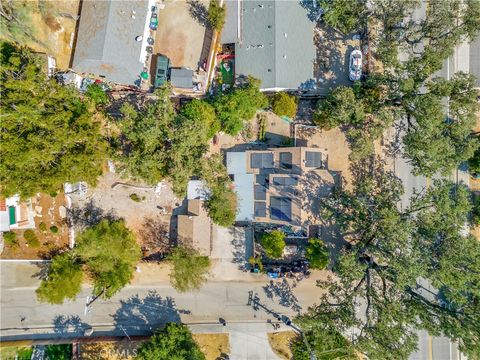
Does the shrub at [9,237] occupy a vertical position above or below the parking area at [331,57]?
below

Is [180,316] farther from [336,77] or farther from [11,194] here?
[336,77]

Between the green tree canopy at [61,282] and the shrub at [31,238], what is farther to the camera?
the shrub at [31,238]

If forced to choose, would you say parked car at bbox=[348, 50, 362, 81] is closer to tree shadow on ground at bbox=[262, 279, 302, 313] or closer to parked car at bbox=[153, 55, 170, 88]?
parked car at bbox=[153, 55, 170, 88]

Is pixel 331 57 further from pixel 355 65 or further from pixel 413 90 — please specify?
pixel 413 90

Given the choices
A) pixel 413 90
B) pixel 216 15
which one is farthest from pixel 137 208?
pixel 413 90

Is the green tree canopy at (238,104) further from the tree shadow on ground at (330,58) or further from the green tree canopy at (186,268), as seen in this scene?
the green tree canopy at (186,268)

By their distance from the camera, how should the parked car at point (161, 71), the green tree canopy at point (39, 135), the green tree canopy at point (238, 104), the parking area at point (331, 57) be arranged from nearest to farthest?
1. the green tree canopy at point (39, 135)
2. the green tree canopy at point (238, 104)
3. the parked car at point (161, 71)
4. the parking area at point (331, 57)

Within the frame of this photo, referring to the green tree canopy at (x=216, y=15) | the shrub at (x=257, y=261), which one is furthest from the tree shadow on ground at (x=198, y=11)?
the shrub at (x=257, y=261)
